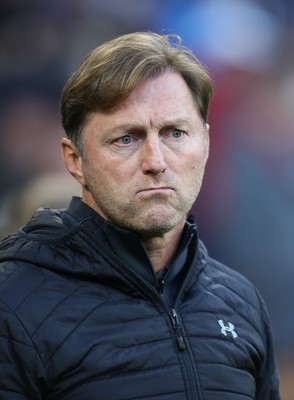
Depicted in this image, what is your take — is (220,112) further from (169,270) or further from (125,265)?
(125,265)

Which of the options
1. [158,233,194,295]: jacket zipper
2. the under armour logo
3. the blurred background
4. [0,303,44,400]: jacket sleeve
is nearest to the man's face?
[158,233,194,295]: jacket zipper

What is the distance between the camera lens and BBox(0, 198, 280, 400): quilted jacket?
2.19 meters

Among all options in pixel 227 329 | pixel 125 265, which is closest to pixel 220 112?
pixel 227 329

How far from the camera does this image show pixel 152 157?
2322 mm

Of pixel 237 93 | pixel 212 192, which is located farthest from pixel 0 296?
pixel 237 93

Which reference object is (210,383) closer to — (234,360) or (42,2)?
(234,360)

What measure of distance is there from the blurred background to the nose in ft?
7.06

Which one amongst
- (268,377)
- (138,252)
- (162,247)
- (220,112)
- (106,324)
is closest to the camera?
(106,324)

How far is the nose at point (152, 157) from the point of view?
2311 mm

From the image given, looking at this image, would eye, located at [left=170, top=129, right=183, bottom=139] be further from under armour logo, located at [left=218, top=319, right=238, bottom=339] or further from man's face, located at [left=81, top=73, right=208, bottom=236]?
under armour logo, located at [left=218, top=319, right=238, bottom=339]

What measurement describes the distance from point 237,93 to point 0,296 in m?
3.36

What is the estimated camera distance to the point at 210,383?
233 centimetres

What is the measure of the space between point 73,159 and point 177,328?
577 millimetres

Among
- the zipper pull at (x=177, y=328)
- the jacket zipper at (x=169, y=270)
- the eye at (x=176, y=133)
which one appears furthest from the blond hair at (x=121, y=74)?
the zipper pull at (x=177, y=328)
